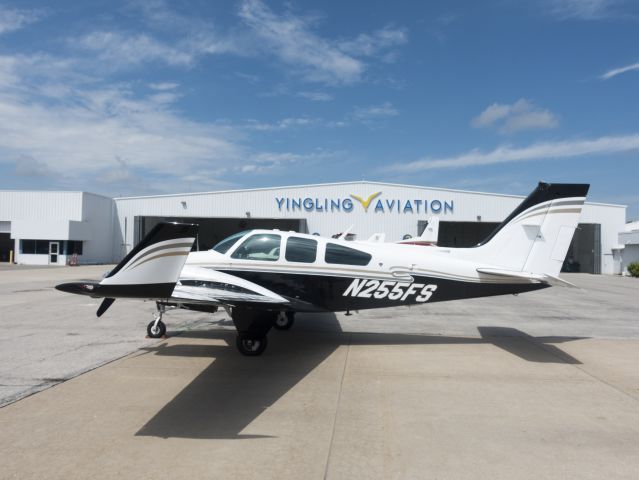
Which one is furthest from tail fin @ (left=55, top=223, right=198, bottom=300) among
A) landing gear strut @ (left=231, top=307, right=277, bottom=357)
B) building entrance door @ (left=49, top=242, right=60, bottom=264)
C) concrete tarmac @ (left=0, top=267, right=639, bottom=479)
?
building entrance door @ (left=49, top=242, right=60, bottom=264)

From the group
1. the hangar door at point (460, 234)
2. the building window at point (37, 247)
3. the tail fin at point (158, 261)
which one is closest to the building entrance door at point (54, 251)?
the building window at point (37, 247)

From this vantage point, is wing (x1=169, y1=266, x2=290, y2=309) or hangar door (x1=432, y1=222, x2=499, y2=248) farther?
hangar door (x1=432, y1=222, x2=499, y2=248)

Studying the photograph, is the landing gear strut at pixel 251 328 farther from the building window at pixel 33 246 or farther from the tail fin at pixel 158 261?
the building window at pixel 33 246

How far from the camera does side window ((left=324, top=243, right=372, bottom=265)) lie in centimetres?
793

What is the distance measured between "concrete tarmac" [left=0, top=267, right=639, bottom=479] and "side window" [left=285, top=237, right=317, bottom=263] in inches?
61.8

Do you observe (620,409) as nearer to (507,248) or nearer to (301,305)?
(507,248)

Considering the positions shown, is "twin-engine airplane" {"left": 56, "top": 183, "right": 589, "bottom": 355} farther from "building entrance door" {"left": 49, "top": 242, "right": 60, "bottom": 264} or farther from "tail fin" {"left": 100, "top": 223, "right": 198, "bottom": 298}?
"building entrance door" {"left": 49, "top": 242, "right": 60, "bottom": 264}

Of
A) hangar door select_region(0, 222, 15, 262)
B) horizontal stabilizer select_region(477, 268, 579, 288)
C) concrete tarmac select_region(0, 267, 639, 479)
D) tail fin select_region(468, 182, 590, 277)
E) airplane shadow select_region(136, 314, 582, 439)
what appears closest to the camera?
concrete tarmac select_region(0, 267, 639, 479)

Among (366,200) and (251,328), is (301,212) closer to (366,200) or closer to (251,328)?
(366,200)

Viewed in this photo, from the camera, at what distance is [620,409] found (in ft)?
17.0

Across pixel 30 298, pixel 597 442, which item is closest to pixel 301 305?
pixel 597 442

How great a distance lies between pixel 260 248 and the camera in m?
7.90

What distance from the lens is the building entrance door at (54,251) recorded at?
3856 cm

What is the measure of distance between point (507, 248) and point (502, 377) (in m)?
2.94
